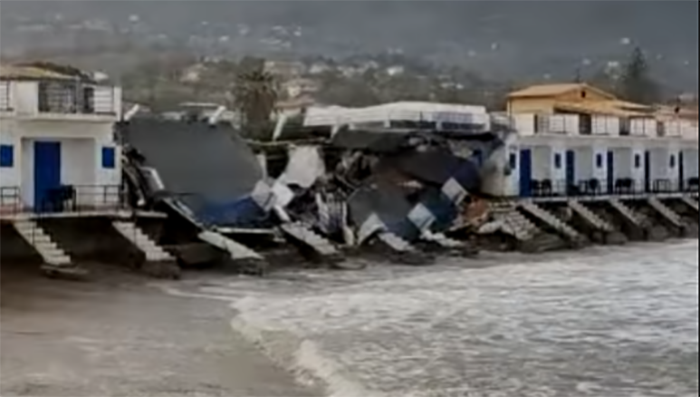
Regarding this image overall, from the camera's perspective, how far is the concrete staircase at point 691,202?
39.2ft

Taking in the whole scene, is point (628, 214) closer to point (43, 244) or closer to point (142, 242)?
point (142, 242)

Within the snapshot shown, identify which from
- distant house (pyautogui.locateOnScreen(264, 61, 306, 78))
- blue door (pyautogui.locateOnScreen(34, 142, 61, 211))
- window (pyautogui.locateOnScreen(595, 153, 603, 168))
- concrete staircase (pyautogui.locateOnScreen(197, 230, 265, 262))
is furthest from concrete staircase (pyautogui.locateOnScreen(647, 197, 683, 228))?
distant house (pyautogui.locateOnScreen(264, 61, 306, 78))

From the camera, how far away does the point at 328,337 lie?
4910 mm

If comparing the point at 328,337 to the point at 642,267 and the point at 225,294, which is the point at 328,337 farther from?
the point at 642,267

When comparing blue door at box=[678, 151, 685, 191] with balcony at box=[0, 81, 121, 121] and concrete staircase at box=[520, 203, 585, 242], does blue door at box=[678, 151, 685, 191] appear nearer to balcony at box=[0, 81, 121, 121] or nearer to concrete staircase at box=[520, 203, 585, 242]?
concrete staircase at box=[520, 203, 585, 242]

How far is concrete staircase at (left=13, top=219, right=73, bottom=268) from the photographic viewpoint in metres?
6.90

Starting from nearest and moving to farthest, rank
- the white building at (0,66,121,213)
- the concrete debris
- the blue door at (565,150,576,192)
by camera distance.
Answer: the white building at (0,66,121,213)
the concrete debris
the blue door at (565,150,576,192)

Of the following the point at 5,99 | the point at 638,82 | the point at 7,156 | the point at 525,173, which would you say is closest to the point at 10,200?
the point at 7,156

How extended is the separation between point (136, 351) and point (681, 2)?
105 inches

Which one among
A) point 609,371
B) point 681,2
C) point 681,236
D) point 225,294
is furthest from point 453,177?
point 681,2

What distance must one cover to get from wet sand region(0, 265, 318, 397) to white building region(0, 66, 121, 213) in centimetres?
100

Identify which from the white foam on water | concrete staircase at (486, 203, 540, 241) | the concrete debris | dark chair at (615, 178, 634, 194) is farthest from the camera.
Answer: dark chair at (615, 178, 634, 194)

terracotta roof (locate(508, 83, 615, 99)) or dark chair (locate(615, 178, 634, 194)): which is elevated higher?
terracotta roof (locate(508, 83, 615, 99))

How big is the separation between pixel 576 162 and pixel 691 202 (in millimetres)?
1187
